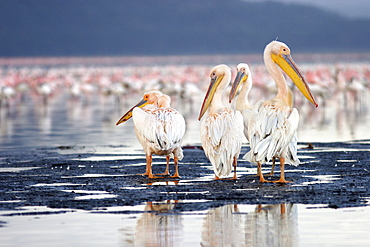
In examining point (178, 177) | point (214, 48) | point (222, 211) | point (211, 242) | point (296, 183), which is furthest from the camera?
point (214, 48)

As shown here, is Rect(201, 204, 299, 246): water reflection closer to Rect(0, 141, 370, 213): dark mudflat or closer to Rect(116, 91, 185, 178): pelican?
Rect(0, 141, 370, 213): dark mudflat

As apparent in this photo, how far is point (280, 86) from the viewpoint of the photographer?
9.82 meters

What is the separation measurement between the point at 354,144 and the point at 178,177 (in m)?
4.57

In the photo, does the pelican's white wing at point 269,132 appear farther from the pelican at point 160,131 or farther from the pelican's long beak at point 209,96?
the pelican's long beak at point 209,96

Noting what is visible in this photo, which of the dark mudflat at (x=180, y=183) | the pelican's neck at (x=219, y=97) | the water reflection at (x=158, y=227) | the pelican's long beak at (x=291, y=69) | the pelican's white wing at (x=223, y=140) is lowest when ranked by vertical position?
the water reflection at (x=158, y=227)

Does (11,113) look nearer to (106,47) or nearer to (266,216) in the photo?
(266,216)

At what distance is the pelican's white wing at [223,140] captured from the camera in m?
9.32

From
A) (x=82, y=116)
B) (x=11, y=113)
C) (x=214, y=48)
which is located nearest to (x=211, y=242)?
(x=82, y=116)

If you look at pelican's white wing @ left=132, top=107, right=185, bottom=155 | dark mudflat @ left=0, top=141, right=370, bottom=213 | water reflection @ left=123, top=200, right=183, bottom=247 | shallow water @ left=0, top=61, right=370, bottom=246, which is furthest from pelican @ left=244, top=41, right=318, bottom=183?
water reflection @ left=123, top=200, right=183, bottom=247

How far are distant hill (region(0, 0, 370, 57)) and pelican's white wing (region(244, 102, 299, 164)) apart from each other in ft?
451

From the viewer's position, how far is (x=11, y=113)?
77.4ft

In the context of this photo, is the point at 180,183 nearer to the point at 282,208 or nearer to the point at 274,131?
the point at 274,131

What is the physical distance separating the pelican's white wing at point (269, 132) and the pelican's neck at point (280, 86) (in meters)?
0.29

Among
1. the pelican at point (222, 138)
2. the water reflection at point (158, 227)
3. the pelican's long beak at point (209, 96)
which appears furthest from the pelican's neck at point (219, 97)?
the water reflection at point (158, 227)
